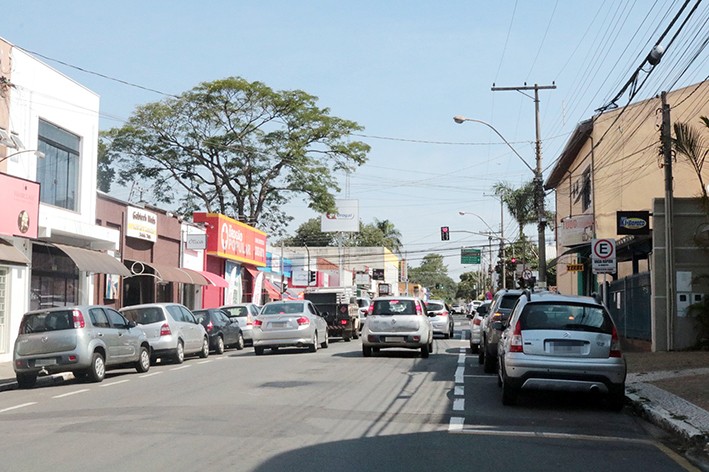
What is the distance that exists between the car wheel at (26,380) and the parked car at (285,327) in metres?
7.99

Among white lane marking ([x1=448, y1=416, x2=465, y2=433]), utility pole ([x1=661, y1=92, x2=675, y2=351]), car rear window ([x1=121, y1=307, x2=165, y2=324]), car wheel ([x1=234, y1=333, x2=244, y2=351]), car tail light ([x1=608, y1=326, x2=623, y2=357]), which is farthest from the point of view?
car wheel ([x1=234, y1=333, x2=244, y2=351])

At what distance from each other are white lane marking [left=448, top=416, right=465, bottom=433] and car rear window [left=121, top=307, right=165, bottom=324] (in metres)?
12.2

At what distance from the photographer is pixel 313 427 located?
1041cm

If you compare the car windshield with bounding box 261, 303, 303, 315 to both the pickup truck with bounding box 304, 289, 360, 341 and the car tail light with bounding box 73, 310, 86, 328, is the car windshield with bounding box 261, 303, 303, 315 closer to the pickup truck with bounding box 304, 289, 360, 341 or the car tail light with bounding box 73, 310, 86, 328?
the pickup truck with bounding box 304, 289, 360, 341

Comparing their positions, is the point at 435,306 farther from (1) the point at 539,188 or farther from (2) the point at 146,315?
(2) the point at 146,315

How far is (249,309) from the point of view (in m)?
30.2

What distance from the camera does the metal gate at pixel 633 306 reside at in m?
24.0

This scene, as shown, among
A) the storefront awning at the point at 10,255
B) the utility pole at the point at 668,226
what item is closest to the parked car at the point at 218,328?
the storefront awning at the point at 10,255

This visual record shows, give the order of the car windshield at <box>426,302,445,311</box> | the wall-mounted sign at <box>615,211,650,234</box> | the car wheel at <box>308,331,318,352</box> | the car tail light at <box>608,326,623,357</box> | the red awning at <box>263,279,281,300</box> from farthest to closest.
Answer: the red awning at <box>263,279,281,300</box>, the car windshield at <box>426,302,445,311</box>, the car wheel at <box>308,331,318,352</box>, the wall-mounted sign at <box>615,211,650,234</box>, the car tail light at <box>608,326,623,357</box>

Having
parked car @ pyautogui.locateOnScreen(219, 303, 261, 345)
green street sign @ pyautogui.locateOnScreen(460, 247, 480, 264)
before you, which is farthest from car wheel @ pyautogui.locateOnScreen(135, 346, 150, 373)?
green street sign @ pyautogui.locateOnScreen(460, 247, 480, 264)

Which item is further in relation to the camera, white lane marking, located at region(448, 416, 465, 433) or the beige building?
the beige building

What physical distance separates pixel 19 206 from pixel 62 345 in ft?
22.2

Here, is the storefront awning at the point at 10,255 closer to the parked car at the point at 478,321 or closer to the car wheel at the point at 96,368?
the car wheel at the point at 96,368

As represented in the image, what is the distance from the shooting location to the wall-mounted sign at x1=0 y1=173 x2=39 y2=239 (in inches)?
842
